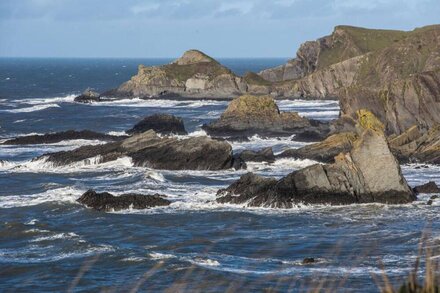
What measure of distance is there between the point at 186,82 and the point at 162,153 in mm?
90610

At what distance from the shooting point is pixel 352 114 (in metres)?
77.4

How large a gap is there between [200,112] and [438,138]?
56.2 meters

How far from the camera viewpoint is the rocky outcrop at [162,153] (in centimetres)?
5994

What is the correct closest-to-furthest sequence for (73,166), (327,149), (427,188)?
(427,188)
(73,166)
(327,149)

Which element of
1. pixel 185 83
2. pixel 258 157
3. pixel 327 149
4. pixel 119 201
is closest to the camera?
pixel 119 201

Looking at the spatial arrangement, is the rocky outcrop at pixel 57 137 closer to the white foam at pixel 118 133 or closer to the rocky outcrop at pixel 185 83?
the white foam at pixel 118 133

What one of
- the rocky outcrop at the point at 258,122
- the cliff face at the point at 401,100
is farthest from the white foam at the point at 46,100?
the cliff face at the point at 401,100

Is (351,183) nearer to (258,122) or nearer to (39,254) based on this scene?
(39,254)

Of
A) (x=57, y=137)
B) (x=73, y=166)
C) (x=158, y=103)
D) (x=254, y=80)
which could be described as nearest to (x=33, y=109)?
(x=158, y=103)

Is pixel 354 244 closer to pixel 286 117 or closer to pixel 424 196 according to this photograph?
pixel 424 196

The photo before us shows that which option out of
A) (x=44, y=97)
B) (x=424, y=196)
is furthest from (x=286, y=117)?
(x=44, y=97)

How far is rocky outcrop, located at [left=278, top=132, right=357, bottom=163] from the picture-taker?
62.0 meters

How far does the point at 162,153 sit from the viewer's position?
6188 centimetres

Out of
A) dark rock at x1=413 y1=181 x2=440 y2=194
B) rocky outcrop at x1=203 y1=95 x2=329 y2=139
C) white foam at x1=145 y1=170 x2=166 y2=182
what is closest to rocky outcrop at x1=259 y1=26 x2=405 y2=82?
rocky outcrop at x1=203 y1=95 x2=329 y2=139
